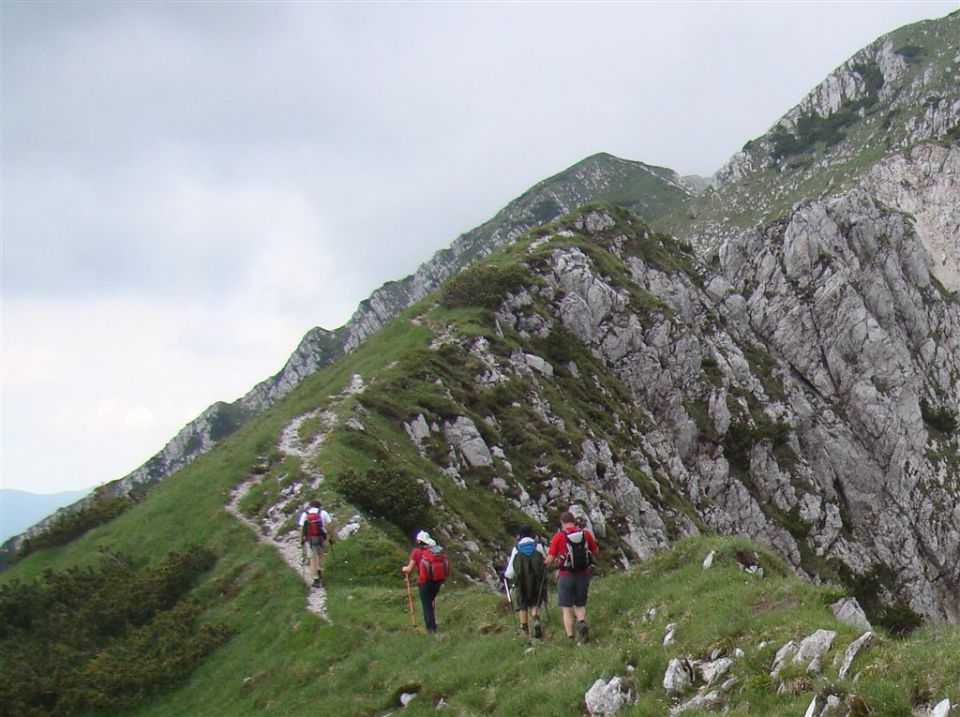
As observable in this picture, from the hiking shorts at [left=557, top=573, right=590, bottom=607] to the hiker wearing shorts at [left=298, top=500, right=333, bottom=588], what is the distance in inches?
477

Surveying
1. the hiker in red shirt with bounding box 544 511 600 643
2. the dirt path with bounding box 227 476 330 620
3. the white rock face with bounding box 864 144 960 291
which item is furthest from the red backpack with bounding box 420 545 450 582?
the white rock face with bounding box 864 144 960 291

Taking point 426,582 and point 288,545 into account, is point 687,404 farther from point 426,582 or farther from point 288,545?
point 426,582

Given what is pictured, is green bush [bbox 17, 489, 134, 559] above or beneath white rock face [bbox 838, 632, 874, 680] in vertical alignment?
above

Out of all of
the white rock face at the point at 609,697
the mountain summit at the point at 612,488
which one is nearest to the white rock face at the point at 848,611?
the mountain summit at the point at 612,488

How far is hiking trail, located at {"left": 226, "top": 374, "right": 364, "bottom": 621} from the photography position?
82.0 feet

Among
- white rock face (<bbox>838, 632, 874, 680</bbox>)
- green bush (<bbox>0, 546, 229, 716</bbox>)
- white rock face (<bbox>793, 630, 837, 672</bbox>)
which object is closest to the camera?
white rock face (<bbox>838, 632, 874, 680</bbox>)

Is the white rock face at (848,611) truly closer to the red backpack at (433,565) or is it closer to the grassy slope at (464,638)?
the grassy slope at (464,638)

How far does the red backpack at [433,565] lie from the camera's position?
18.1 meters

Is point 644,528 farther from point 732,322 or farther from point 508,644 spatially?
point 732,322

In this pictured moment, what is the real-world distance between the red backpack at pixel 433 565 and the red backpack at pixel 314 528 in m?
6.92

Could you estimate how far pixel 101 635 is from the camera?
25688 mm

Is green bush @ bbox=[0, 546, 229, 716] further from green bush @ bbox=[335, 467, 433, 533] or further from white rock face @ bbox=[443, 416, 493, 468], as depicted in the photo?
white rock face @ bbox=[443, 416, 493, 468]

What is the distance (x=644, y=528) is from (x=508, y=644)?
3437cm

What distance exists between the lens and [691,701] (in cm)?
1045
